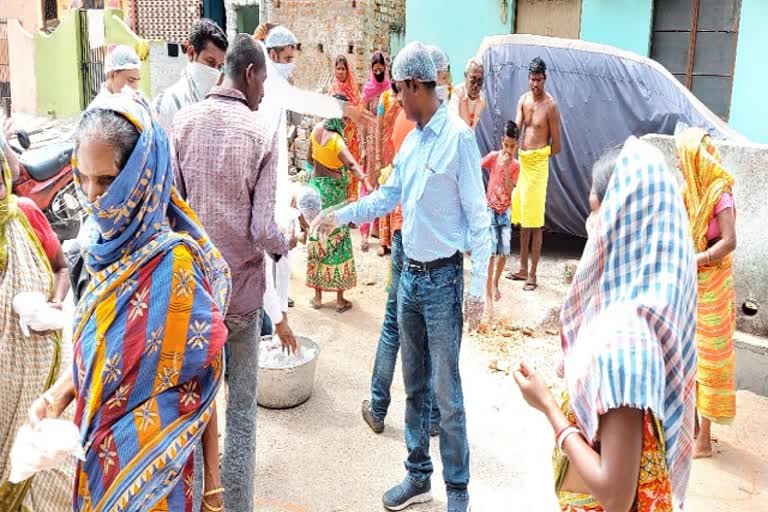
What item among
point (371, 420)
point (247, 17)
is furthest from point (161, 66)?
point (371, 420)

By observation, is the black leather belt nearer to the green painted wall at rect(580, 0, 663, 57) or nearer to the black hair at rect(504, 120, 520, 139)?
the black hair at rect(504, 120, 520, 139)

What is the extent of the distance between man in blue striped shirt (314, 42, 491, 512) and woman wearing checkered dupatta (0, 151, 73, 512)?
5.13 feet

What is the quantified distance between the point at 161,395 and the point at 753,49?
23.7 feet

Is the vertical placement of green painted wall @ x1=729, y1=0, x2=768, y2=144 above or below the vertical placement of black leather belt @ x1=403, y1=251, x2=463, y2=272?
above

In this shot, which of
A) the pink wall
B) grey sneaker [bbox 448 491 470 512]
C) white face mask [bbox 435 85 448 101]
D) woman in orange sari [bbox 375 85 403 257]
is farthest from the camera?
the pink wall

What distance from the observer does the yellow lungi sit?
6812 millimetres

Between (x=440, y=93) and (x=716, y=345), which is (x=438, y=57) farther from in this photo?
(x=716, y=345)

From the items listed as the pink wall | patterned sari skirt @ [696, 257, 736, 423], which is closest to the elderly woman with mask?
patterned sari skirt @ [696, 257, 736, 423]

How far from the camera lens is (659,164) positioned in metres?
1.70

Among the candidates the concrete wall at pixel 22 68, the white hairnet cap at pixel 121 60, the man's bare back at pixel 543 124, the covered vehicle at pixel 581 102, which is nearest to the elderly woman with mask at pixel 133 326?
the white hairnet cap at pixel 121 60

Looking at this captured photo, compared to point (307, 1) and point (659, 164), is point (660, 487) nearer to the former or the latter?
point (659, 164)

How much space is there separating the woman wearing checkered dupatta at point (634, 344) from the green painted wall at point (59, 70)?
49.6 ft

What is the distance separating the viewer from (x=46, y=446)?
5.84 ft

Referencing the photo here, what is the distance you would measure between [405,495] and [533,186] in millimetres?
3947
